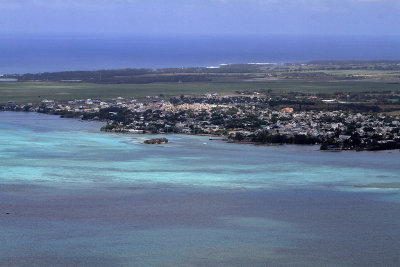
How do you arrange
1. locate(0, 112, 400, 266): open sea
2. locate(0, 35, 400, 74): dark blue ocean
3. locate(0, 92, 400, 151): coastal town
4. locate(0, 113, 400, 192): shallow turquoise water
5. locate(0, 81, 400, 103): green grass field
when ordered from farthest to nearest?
locate(0, 35, 400, 74): dark blue ocean, locate(0, 81, 400, 103): green grass field, locate(0, 92, 400, 151): coastal town, locate(0, 113, 400, 192): shallow turquoise water, locate(0, 112, 400, 266): open sea

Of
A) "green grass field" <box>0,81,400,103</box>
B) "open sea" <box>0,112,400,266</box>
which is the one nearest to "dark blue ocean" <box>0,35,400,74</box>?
"green grass field" <box>0,81,400,103</box>

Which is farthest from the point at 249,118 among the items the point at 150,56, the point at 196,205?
the point at 150,56

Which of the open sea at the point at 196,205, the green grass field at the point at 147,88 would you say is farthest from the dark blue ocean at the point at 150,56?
the open sea at the point at 196,205

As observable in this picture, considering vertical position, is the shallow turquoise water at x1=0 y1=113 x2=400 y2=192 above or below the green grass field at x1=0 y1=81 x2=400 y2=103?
below

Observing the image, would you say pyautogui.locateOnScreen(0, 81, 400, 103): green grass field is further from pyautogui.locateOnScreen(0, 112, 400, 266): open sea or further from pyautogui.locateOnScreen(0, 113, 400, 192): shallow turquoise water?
pyautogui.locateOnScreen(0, 112, 400, 266): open sea

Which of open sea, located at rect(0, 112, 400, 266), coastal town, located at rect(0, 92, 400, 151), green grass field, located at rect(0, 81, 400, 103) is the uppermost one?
green grass field, located at rect(0, 81, 400, 103)

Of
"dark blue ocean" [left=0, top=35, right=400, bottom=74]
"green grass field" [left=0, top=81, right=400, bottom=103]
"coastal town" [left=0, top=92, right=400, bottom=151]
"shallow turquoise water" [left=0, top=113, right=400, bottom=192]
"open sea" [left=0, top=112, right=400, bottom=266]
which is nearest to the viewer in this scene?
"open sea" [left=0, top=112, right=400, bottom=266]

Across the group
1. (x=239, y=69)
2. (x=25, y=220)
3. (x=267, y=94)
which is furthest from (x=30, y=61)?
(x=25, y=220)

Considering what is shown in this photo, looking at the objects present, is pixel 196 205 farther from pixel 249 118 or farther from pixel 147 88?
pixel 147 88

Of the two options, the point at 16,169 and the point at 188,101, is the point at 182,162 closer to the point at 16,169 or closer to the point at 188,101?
the point at 16,169
